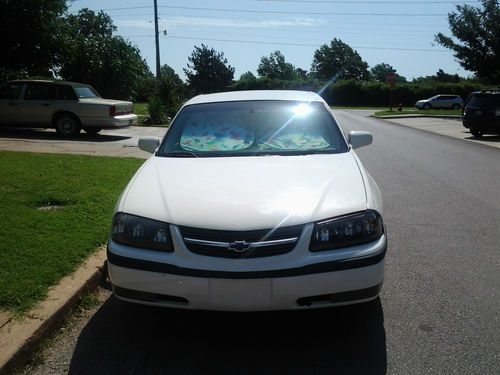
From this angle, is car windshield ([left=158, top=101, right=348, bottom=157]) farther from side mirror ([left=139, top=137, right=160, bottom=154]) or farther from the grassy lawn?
the grassy lawn

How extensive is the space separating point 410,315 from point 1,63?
17.5 meters

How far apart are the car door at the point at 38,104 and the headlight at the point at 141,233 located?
1293 cm

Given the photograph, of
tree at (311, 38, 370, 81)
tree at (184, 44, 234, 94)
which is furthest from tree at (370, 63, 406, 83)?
tree at (184, 44, 234, 94)

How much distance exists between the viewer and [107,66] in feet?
99.6

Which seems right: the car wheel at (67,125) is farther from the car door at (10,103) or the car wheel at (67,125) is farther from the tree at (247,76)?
the tree at (247,76)

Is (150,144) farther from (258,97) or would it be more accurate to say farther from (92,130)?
(92,130)

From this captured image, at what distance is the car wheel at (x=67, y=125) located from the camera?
49.6 ft

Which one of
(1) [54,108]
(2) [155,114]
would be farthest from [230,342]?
(2) [155,114]

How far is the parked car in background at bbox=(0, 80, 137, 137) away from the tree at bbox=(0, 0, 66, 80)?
2.80 m

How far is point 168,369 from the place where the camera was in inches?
119

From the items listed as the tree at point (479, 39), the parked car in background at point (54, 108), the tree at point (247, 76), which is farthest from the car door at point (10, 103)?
the tree at point (247, 76)

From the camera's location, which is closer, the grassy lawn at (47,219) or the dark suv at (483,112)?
the grassy lawn at (47,219)

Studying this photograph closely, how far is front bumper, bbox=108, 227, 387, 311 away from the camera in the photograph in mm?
2957

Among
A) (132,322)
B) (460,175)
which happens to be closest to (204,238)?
(132,322)
